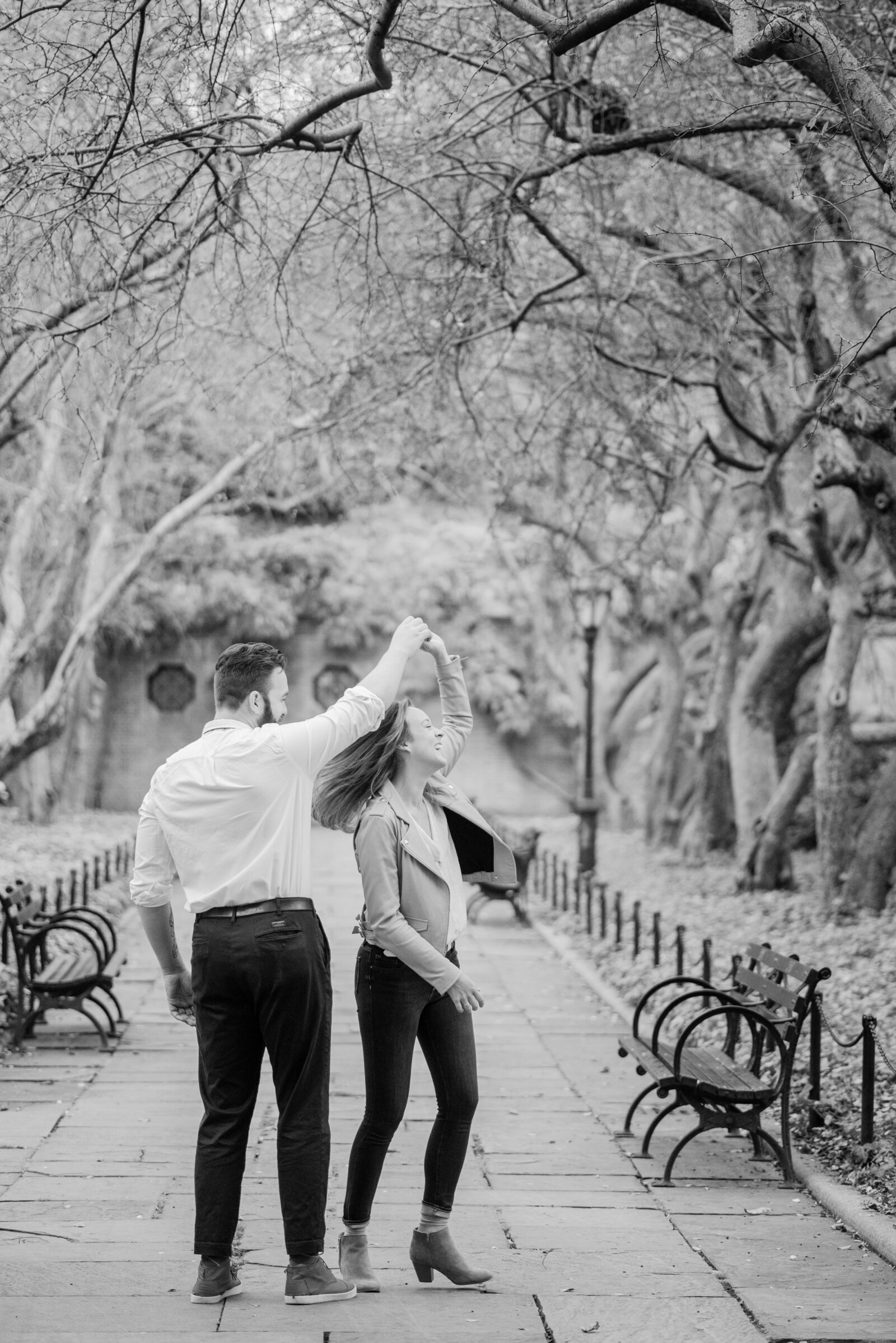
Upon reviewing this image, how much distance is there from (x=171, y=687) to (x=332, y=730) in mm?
24849

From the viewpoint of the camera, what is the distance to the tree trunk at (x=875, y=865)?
12664 mm

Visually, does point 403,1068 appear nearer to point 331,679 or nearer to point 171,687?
point 331,679

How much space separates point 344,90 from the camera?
5.97 metres

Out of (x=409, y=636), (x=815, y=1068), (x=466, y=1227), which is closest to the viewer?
(x=409, y=636)

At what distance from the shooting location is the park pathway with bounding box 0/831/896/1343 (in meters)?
4.24

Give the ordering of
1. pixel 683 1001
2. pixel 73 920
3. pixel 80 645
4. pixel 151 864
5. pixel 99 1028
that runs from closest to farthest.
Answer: pixel 151 864
pixel 683 1001
pixel 99 1028
pixel 73 920
pixel 80 645

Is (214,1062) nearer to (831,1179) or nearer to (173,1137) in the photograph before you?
(173,1137)

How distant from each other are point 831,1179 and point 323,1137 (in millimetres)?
2804

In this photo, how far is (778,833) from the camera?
49.0 ft

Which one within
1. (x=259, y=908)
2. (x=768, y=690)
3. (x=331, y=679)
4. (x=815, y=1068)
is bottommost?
(x=815, y=1068)

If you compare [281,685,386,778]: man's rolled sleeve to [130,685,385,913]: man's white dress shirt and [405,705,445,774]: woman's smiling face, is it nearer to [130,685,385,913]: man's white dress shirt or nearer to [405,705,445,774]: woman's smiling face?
[130,685,385,913]: man's white dress shirt

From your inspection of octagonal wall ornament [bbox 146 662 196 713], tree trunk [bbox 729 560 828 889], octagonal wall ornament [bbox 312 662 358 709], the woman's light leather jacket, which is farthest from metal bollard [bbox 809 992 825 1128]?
octagonal wall ornament [bbox 146 662 196 713]

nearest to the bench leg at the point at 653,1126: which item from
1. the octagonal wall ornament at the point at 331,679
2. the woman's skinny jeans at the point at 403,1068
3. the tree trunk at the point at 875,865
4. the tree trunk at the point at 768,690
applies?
the woman's skinny jeans at the point at 403,1068

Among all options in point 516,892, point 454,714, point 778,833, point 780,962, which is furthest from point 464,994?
point 778,833
